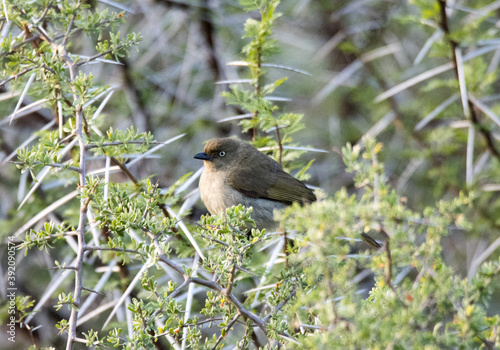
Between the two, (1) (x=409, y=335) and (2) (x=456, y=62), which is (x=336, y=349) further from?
(2) (x=456, y=62)

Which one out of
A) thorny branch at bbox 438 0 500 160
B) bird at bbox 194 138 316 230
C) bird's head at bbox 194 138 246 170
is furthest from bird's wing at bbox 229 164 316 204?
thorny branch at bbox 438 0 500 160

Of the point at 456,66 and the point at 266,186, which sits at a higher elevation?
the point at 456,66

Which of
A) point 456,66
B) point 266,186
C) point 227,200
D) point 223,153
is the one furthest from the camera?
point 223,153

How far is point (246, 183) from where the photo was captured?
540 cm

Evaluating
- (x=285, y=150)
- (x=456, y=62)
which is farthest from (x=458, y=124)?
(x=285, y=150)

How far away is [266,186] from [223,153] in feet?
1.97

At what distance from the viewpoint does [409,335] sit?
178 cm

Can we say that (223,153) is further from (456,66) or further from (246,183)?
(456,66)

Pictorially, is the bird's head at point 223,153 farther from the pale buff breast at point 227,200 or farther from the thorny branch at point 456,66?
the thorny branch at point 456,66

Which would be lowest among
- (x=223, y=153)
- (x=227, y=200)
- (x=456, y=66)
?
(x=227, y=200)

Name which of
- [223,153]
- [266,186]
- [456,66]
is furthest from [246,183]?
[456,66]

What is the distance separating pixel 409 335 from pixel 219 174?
148 inches

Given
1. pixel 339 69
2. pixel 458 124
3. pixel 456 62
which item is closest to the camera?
pixel 456 62

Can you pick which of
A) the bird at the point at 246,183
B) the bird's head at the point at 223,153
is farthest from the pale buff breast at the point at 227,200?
the bird's head at the point at 223,153
